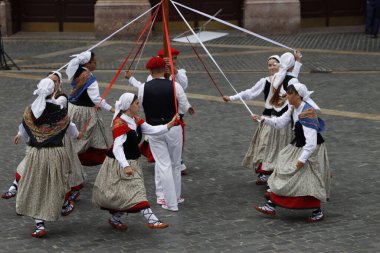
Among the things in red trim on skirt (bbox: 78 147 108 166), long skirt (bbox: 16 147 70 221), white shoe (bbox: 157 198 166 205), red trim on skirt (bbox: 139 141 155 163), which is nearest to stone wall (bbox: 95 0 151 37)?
red trim on skirt (bbox: 139 141 155 163)

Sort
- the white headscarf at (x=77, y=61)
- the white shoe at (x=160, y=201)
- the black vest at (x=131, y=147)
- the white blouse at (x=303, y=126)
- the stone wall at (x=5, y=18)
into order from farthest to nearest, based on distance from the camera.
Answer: the stone wall at (x=5, y=18)
the white headscarf at (x=77, y=61)
the white shoe at (x=160, y=201)
the white blouse at (x=303, y=126)
the black vest at (x=131, y=147)

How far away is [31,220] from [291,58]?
3.53m

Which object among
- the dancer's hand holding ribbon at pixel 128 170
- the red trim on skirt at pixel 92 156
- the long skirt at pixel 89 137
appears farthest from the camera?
the red trim on skirt at pixel 92 156

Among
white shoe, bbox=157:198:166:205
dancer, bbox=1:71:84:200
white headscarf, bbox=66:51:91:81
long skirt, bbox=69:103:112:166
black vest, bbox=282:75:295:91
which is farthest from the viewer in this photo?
long skirt, bbox=69:103:112:166

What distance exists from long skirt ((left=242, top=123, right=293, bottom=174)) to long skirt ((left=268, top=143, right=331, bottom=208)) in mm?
1038

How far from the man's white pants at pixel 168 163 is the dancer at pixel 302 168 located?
103cm

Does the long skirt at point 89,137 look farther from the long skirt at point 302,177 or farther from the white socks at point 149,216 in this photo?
the long skirt at point 302,177

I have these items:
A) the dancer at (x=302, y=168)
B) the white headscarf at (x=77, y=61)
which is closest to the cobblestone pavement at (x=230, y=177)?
the dancer at (x=302, y=168)

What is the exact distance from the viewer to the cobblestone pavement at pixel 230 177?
941 centimetres

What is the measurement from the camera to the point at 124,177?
9656 millimetres

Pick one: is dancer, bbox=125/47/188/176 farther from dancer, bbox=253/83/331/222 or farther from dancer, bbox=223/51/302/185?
dancer, bbox=253/83/331/222

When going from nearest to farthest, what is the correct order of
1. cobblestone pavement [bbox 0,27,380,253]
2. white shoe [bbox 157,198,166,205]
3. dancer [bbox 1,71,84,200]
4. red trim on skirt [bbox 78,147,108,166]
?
cobblestone pavement [bbox 0,27,380,253]
dancer [bbox 1,71,84,200]
white shoe [bbox 157,198,166,205]
red trim on skirt [bbox 78,147,108,166]

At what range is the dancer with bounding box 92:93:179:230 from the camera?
376 inches

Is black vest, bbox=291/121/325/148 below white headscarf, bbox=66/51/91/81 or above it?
below
